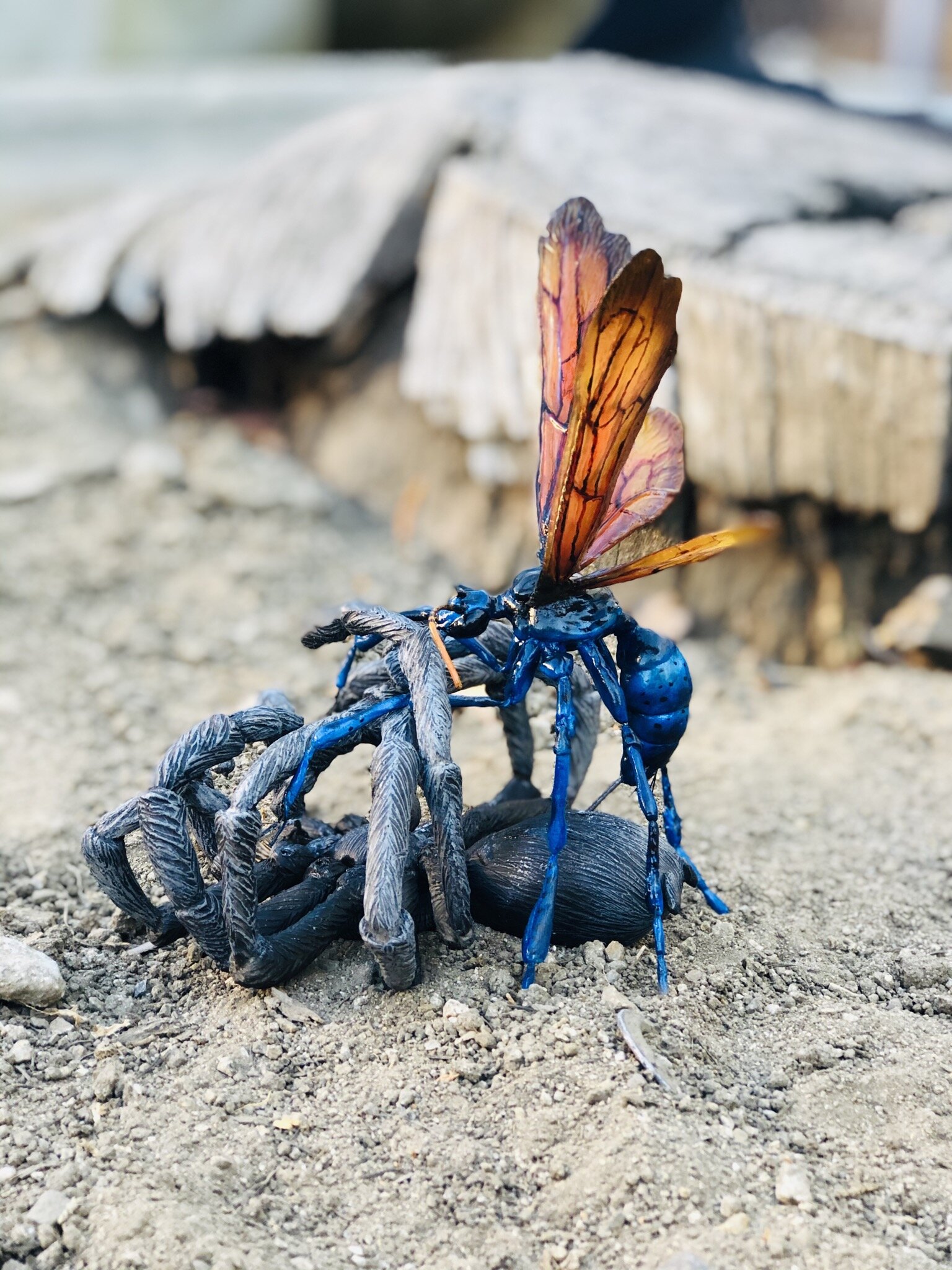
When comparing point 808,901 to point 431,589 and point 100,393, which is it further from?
point 100,393

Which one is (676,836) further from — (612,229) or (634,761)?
(612,229)

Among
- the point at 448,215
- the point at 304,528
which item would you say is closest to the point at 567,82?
the point at 448,215

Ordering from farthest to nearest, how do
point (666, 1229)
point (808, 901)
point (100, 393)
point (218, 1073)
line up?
point (100, 393), point (808, 901), point (218, 1073), point (666, 1229)

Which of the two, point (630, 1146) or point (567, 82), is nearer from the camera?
point (630, 1146)

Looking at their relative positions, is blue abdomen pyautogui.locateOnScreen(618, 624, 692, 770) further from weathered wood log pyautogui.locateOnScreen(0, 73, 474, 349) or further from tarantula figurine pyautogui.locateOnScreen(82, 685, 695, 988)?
weathered wood log pyautogui.locateOnScreen(0, 73, 474, 349)

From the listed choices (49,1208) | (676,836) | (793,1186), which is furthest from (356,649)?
(793,1186)

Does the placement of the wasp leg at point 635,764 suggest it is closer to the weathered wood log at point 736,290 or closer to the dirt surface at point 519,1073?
the dirt surface at point 519,1073
